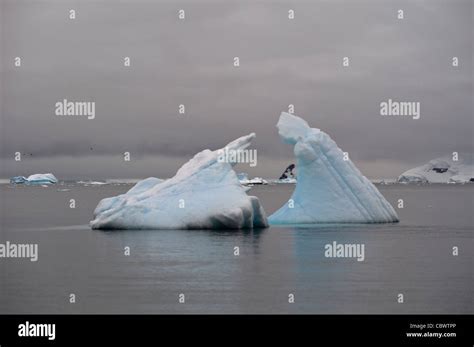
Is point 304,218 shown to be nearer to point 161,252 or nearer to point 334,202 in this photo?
point 334,202

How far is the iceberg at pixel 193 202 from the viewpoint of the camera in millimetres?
32844

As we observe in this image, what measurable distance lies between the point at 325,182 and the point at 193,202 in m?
6.55

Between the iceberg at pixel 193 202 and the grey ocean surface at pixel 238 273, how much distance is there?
22.7 inches

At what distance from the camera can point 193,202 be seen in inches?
1297

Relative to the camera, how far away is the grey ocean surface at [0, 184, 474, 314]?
1875 cm

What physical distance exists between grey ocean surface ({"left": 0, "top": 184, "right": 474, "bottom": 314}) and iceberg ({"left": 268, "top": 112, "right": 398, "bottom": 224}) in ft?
4.66
